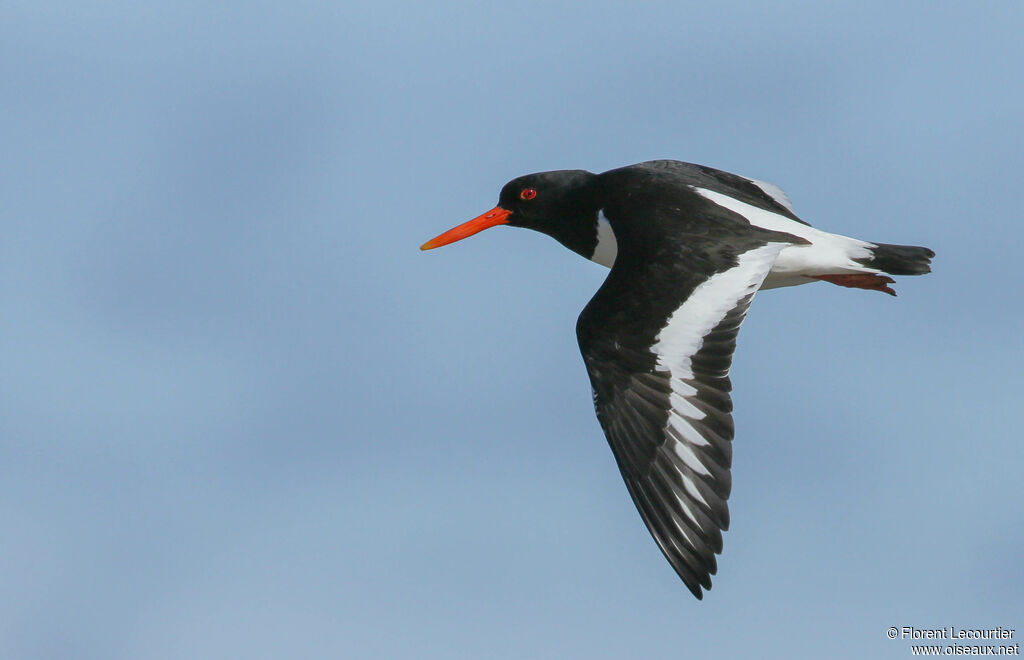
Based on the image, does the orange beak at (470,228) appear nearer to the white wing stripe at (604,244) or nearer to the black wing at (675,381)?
the white wing stripe at (604,244)

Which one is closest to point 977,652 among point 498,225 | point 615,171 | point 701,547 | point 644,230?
point 701,547

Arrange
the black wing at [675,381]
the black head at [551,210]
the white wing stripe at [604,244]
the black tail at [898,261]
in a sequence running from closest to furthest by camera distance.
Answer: the black wing at [675,381], the black tail at [898,261], the white wing stripe at [604,244], the black head at [551,210]

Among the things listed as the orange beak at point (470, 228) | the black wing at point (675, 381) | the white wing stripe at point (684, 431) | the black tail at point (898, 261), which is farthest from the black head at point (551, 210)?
the white wing stripe at point (684, 431)

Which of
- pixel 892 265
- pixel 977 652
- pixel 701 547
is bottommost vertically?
pixel 977 652

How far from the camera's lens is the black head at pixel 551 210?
10.9 m

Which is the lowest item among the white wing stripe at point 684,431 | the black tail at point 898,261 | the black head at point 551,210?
the white wing stripe at point 684,431

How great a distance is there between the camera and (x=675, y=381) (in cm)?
872

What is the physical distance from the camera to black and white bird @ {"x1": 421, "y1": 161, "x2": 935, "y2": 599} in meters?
8.46

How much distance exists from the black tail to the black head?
2043mm

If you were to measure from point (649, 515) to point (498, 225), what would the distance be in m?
3.97

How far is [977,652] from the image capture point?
8.72 meters

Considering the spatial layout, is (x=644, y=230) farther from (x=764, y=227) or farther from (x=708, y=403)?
(x=708, y=403)

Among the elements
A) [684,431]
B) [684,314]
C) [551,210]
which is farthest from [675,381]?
[551,210]

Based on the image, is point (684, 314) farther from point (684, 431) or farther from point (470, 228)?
point (470, 228)
